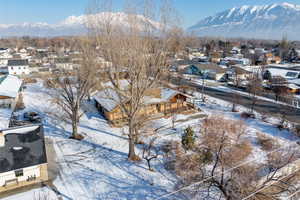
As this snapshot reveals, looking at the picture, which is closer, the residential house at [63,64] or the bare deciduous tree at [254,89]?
the residential house at [63,64]

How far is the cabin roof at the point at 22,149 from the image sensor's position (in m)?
12.0

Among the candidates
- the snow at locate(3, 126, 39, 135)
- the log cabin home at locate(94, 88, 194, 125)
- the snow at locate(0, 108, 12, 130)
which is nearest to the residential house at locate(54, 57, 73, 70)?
the log cabin home at locate(94, 88, 194, 125)

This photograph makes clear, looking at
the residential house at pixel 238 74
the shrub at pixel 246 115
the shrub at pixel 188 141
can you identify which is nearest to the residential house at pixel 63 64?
the shrub at pixel 188 141

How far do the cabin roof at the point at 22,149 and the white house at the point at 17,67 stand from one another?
151 ft

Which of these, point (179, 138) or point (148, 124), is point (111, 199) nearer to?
point (179, 138)

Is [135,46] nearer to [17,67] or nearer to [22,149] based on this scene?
[22,149]

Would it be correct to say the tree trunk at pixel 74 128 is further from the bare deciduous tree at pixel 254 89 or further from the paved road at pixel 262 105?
the paved road at pixel 262 105

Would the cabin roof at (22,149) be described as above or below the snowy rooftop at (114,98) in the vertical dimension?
below

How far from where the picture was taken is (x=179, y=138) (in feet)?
61.7

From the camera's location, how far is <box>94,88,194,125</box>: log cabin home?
2247 centimetres

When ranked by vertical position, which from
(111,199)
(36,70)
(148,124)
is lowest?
(111,199)

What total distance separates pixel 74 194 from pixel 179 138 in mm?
10315

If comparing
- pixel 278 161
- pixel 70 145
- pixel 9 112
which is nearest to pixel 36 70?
pixel 9 112

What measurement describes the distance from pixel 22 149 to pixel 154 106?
49.3 feet
